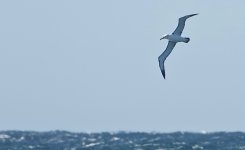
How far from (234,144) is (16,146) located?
11290 mm

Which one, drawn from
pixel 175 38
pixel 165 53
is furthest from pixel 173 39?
pixel 165 53

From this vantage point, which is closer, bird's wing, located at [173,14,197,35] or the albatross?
the albatross

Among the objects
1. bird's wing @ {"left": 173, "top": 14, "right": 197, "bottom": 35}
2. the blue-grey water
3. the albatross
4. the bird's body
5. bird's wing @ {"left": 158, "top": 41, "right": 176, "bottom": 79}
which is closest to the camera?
the bird's body

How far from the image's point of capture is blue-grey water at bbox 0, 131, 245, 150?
170ft

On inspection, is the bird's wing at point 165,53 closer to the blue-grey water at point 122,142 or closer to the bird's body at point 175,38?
the bird's body at point 175,38

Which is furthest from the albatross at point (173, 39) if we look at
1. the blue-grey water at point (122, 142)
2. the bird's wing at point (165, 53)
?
the blue-grey water at point (122, 142)

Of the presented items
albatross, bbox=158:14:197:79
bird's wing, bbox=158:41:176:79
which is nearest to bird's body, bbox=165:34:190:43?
albatross, bbox=158:14:197:79

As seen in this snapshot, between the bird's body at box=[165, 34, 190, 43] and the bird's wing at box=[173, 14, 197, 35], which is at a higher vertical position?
the bird's wing at box=[173, 14, 197, 35]

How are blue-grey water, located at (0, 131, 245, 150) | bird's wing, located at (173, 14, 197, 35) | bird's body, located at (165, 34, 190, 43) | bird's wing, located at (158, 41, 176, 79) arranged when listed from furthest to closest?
1. blue-grey water, located at (0, 131, 245, 150)
2. bird's wing, located at (158, 41, 176, 79)
3. bird's wing, located at (173, 14, 197, 35)
4. bird's body, located at (165, 34, 190, 43)

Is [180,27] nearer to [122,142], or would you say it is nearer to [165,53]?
[165,53]

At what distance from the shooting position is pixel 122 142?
56.2 meters

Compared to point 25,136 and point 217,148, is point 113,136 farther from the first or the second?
point 217,148

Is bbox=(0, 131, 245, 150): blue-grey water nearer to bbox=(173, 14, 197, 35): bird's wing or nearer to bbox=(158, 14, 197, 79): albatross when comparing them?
bbox=(158, 14, 197, 79): albatross

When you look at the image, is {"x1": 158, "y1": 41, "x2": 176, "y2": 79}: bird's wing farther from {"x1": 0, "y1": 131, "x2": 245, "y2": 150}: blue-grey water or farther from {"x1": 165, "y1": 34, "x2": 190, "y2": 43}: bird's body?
{"x1": 0, "y1": 131, "x2": 245, "y2": 150}: blue-grey water
